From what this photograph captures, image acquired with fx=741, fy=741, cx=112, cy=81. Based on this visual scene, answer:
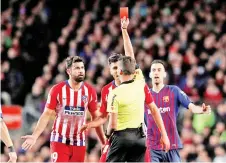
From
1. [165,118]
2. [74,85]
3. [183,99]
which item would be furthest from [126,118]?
[183,99]

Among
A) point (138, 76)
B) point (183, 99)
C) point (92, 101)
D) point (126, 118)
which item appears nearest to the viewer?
point (126, 118)

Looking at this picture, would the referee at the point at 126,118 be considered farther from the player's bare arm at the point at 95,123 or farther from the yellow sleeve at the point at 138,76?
the player's bare arm at the point at 95,123

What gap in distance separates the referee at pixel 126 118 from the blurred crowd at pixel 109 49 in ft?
21.3

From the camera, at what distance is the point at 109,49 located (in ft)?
68.0

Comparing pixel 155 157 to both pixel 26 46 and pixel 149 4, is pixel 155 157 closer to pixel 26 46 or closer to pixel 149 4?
pixel 26 46

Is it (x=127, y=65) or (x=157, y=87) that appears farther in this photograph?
(x=157, y=87)

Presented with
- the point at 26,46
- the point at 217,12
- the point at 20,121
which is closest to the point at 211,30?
the point at 217,12

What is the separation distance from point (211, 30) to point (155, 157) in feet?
39.7

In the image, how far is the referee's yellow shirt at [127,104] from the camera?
30.2 feet

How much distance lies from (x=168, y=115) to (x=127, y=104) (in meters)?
2.04

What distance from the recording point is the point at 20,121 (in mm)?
16500

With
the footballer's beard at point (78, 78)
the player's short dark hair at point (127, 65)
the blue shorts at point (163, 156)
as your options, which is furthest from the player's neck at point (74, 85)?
the player's short dark hair at point (127, 65)

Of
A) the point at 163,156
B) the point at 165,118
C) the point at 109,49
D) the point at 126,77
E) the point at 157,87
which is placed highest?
the point at 109,49

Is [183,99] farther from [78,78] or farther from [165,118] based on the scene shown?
[78,78]
